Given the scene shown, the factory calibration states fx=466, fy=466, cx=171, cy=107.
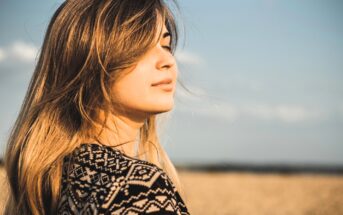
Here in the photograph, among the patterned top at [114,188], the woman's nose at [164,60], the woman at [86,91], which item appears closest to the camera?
the patterned top at [114,188]

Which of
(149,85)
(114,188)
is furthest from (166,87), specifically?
(114,188)

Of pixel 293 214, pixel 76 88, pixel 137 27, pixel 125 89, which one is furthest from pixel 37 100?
pixel 293 214

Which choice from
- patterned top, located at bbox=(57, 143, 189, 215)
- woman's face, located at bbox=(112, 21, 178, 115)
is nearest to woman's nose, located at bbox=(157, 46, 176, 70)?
woman's face, located at bbox=(112, 21, 178, 115)

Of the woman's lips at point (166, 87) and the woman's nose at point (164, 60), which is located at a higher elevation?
the woman's nose at point (164, 60)

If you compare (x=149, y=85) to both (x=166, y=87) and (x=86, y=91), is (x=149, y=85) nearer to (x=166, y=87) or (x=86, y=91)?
(x=166, y=87)

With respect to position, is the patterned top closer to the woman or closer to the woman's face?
the woman

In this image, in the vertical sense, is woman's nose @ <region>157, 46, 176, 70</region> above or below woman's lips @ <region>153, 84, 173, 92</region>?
above

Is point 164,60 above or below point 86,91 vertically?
above

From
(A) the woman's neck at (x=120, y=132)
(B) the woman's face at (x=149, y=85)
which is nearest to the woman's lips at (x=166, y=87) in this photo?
(B) the woman's face at (x=149, y=85)

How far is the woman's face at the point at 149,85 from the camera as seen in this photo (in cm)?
211

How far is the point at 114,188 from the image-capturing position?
1.61m

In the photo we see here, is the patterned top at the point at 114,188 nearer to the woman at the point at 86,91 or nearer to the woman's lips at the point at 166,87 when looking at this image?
the woman at the point at 86,91

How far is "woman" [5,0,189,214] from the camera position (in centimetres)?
203

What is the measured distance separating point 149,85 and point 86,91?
0.99 ft
